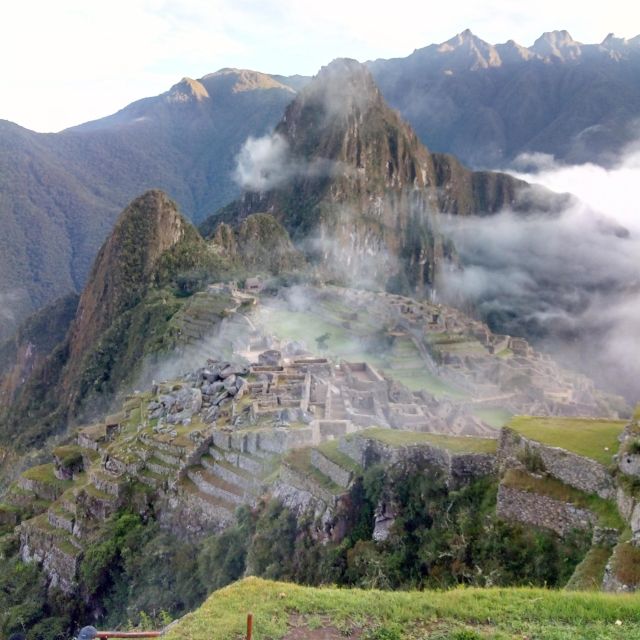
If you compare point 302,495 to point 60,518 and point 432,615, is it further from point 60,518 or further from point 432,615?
point 60,518

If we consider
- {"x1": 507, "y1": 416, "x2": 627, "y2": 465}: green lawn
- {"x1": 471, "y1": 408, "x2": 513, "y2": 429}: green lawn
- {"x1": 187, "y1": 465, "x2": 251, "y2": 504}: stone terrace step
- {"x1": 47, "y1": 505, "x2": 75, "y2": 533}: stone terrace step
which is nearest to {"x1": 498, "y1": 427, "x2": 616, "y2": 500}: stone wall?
{"x1": 507, "y1": 416, "x2": 627, "y2": 465}: green lawn

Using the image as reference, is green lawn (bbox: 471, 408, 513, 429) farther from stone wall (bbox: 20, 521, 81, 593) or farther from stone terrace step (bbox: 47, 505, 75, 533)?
stone wall (bbox: 20, 521, 81, 593)

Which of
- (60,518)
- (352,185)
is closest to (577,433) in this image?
(60,518)

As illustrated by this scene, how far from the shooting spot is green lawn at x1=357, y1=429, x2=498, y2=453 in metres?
14.7

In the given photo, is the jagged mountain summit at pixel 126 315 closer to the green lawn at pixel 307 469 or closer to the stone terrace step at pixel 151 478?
the stone terrace step at pixel 151 478

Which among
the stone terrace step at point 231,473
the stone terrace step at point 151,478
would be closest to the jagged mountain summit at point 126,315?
the stone terrace step at point 151,478

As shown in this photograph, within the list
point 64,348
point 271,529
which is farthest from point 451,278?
point 271,529

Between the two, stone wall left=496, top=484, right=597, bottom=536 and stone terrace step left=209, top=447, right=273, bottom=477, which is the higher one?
stone wall left=496, top=484, right=597, bottom=536

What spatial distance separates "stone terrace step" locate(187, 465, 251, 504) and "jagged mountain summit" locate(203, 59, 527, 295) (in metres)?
105

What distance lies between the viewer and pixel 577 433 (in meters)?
13.2

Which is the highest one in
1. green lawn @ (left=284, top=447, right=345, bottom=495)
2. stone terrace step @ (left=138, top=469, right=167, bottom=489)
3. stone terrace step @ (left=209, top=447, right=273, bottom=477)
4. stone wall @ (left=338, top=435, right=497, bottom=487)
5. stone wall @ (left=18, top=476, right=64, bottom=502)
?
stone wall @ (left=338, top=435, right=497, bottom=487)

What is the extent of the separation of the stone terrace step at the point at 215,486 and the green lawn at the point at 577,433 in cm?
1005

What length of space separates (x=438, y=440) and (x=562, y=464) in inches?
141

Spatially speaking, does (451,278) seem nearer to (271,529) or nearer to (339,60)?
(339,60)
